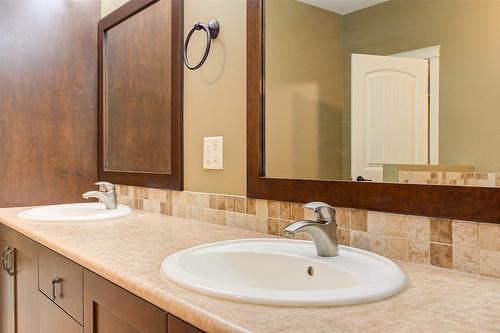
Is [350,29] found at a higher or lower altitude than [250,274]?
higher

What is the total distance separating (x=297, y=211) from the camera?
3.71 ft

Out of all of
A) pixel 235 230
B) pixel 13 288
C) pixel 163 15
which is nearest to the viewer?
pixel 235 230

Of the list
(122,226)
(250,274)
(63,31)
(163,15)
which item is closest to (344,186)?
(250,274)

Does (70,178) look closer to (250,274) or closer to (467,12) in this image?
(250,274)

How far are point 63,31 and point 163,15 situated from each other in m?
0.65

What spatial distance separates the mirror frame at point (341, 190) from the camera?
79 cm

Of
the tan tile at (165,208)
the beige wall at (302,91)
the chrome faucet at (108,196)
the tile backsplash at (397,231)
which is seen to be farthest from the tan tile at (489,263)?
the chrome faucet at (108,196)

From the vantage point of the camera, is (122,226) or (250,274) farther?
(122,226)

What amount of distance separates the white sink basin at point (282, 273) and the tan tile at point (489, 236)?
0.18m

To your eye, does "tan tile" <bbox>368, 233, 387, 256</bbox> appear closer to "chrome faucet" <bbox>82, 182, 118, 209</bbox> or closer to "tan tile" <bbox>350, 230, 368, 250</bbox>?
"tan tile" <bbox>350, 230, 368, 250</bbox>

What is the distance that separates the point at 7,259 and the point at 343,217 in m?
1.28

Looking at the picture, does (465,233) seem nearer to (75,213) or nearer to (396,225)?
(396,225)

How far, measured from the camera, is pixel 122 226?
4.50 ft

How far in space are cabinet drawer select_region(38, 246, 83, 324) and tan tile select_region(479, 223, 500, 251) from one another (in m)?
0.89
